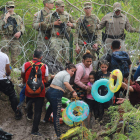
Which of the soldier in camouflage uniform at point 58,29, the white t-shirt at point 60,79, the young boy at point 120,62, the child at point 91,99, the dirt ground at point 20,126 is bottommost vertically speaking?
the dirt ground at point 20,126

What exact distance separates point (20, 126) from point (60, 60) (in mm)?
1938

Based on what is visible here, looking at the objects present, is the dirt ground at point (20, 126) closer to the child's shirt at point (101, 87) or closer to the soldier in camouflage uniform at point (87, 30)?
the child's shirt at point (101, 87)

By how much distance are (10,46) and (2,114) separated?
179 cm

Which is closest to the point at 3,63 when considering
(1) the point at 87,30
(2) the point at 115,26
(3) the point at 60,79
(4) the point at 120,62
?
(3) the point at 60,79

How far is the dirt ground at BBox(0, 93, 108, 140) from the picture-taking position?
15.9 ft

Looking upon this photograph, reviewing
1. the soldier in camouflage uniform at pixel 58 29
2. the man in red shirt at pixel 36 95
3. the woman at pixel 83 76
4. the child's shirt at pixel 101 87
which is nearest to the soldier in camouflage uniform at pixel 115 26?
the soldier in camouflage uniform at pixel 58 29

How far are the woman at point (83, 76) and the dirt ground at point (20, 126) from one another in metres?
0.75

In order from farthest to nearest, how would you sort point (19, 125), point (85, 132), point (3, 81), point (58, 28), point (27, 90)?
point (58, 28) → point (19, 125) → point (3, 81) → point (27, 90) → point (85, 132)

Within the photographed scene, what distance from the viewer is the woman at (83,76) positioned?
4805 millimetres

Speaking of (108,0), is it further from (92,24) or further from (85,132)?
(85,132)

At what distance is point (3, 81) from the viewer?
4832mm

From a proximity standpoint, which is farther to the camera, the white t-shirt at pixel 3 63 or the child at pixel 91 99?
the child at pixel 91 99

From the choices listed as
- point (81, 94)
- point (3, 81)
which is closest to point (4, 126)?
point (3, 81)

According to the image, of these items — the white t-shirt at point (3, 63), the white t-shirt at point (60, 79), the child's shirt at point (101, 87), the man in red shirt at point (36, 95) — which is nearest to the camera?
the white t-shirt at point (60, 79)
